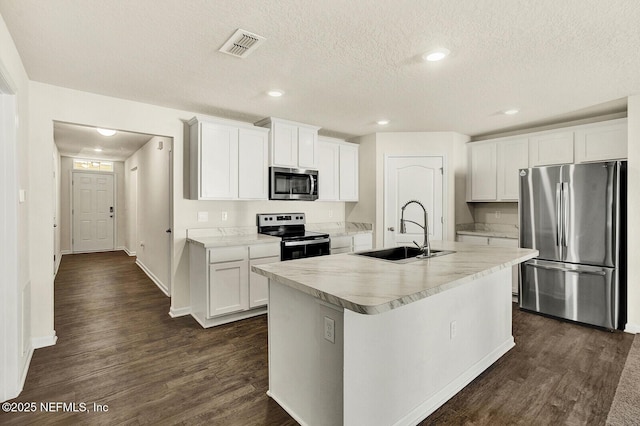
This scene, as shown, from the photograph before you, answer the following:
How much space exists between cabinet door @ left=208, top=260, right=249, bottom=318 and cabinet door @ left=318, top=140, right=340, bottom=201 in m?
1.72

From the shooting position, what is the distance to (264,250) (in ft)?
12.2

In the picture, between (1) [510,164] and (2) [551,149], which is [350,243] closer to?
(1) [510,164]

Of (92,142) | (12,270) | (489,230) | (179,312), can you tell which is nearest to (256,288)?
(179,312)

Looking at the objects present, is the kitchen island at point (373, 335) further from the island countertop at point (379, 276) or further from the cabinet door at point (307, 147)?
the cabinet door at point (307, 147)

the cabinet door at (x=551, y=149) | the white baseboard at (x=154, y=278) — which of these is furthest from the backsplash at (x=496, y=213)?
the white baseboard at (x=154, y=278)

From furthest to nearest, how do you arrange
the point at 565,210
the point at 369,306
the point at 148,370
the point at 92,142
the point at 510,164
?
1. the point at 92,142
2. the point at 510,164
3. the point at 565,210
4. the point at 148,370
5. the point at 369,306

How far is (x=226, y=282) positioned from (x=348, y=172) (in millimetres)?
2583

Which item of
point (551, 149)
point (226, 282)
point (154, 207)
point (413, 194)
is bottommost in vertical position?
point (226, 282)

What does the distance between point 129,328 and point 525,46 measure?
426cm

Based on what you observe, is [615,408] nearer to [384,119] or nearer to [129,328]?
[384,119]

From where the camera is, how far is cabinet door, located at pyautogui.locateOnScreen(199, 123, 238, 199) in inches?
141

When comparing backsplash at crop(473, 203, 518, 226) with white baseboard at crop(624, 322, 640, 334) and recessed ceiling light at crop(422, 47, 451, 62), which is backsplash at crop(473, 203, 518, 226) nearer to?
white baseboard at crop(624, 322, 640, 334)

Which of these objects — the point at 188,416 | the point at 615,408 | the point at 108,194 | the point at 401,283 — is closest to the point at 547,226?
the point at 615,408

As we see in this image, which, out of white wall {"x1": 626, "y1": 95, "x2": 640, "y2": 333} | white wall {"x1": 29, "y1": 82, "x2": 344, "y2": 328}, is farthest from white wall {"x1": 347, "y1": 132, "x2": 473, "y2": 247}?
white wall {"x1": 626, "y1": 95, "x2": 640, "y2": 333}
